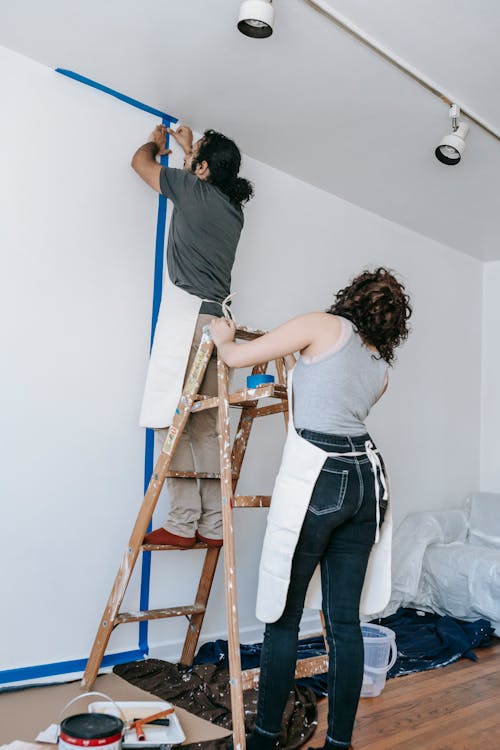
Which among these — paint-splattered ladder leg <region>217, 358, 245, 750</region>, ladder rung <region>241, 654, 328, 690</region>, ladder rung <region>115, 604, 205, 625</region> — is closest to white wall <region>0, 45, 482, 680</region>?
ladder rung <region>115, 604, 205, 625</region>

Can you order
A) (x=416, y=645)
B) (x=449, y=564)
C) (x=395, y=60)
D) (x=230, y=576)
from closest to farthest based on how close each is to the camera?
(x=230, y=576) < (x=395, y=60) < (x=416, y=645) < (x=449, y=564)

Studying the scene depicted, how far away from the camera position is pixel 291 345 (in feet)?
6.84

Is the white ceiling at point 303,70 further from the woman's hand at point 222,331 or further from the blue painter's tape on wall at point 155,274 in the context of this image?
the woman's hand at point 222,331

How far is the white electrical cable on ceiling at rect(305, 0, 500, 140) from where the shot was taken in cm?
237

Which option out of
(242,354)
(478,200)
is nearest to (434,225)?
(478,200)

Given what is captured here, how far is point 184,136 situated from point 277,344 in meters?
1.47

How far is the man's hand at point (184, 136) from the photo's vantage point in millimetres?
3133

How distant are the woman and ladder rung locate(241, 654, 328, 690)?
135mm

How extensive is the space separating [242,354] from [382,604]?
89 cm

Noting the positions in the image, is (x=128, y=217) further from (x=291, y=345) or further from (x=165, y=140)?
(x=291, y=345)

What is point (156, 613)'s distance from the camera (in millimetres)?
2695

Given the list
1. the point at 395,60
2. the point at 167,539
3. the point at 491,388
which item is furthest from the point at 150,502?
the point at 491,388

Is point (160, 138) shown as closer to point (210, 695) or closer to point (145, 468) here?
point (145, 468)

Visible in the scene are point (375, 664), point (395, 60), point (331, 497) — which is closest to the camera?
point (331, 497)
